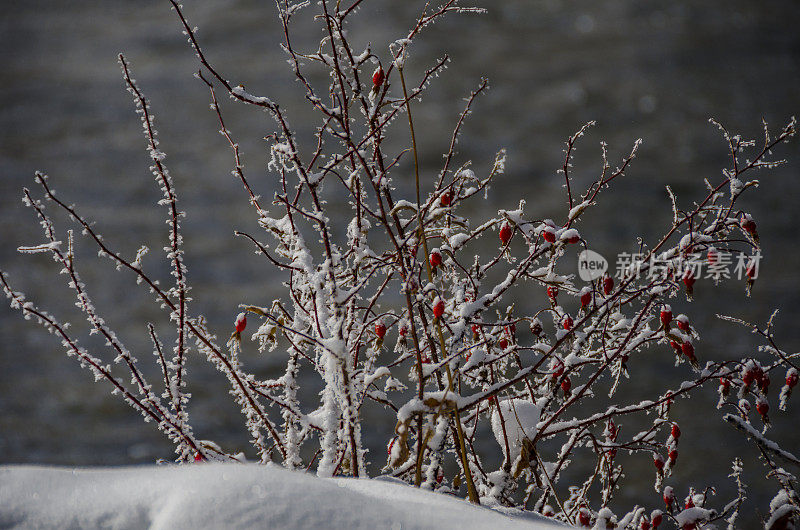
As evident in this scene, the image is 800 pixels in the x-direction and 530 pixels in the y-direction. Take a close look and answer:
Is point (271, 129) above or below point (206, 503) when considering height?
above

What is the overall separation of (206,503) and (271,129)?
10.1 m

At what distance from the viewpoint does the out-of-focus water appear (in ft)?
20.1

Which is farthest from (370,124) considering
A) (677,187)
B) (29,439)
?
(677,187)

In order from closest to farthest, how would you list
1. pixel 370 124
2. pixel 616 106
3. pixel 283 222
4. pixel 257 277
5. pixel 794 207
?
1. pixel 370 124
2. pixel 283 222
3. pixel 257 277
4. pixel 794 207
5. pixel 616 106

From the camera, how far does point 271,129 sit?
36.1ft

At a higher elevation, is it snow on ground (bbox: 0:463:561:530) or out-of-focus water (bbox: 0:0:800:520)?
out-of-focus water (bbox: 0:0:800:520)

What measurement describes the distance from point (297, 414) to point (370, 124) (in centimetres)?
78

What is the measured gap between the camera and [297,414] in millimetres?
2031

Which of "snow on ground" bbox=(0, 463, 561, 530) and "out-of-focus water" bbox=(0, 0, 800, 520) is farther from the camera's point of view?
"out-of-focus water" bbox=(0, 0, 800, 520)

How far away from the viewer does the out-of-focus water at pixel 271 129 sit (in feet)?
20.1

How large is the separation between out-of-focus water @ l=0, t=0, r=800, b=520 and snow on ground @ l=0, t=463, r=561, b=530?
388 cm

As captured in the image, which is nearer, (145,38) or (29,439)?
(29,439)

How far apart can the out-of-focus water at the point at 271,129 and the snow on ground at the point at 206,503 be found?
388cm

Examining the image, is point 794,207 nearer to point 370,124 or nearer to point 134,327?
point 134,327
